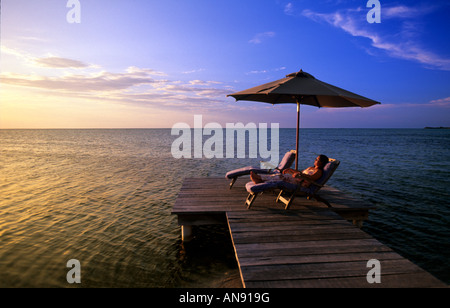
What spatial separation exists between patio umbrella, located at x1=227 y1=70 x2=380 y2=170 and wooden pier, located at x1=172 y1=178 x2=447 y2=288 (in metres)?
2.56

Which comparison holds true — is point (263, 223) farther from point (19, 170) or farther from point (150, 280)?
point (19, 170)

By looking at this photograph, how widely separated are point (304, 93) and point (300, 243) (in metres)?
2.98

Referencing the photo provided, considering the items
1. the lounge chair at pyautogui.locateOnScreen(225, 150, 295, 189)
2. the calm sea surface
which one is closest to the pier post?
the calm sea surface

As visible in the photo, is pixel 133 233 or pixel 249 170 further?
pixel 249 170

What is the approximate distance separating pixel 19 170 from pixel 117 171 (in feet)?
22.5

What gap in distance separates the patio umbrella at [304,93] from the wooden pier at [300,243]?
256 cm

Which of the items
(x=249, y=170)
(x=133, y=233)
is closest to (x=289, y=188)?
(x=249, y=170)

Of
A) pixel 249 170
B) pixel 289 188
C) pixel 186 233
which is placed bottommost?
pixel 186 233

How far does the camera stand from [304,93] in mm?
5094

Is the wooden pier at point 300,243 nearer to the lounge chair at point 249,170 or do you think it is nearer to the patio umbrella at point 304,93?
the lounge chair at point 249,170

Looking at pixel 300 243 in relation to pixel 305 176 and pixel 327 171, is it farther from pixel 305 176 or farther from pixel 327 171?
pixel 327 171

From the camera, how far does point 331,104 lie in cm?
743
